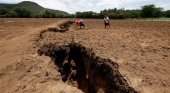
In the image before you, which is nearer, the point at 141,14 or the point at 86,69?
the point at 86,69

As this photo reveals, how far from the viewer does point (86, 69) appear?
17375 mm

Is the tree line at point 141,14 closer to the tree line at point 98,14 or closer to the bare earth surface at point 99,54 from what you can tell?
the tree line at point 98,14

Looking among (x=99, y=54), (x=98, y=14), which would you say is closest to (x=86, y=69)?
(x=99, y=54)

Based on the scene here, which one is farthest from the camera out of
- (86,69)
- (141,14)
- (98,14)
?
(141,14)

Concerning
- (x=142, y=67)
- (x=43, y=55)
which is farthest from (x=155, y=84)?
(x=43, y=55)

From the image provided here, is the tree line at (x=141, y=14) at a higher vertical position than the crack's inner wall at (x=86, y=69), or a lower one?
lower

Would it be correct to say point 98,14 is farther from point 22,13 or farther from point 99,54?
point 99,54

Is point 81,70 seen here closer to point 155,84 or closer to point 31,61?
point 31,61

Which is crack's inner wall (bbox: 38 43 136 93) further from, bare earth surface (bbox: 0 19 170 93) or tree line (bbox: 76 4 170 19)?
tree line (bbox: 76 4 170 19)

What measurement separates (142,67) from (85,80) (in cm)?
453

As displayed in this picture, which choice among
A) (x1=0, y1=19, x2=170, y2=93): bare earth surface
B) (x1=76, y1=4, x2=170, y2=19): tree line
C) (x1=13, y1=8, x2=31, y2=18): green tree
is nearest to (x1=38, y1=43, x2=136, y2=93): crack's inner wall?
(x1=0, y1=19, x2=170, y2=93): bare earth surface

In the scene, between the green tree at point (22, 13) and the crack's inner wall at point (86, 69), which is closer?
the crack's inner wall at point (86, 69)

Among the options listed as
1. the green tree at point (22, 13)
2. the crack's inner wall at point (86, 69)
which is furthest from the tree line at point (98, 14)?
the crack's inner wall at point (86, 69)

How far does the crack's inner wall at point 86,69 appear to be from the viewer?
42.2 ft
